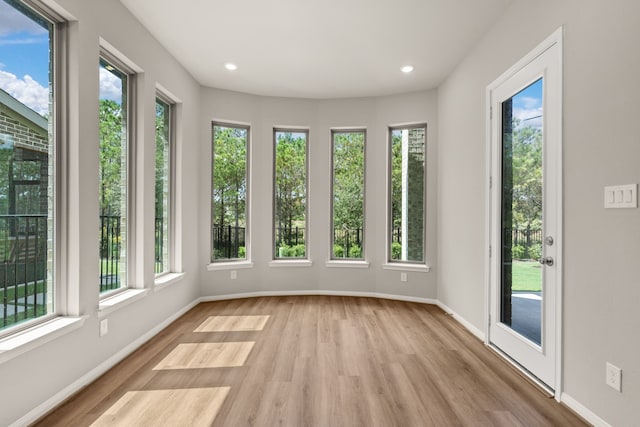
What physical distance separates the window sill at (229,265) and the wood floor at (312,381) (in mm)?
1021

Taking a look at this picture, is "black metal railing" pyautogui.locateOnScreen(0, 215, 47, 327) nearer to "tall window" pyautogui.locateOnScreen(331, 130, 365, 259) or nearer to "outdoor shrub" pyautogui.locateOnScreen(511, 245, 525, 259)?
"outdoor shrub" pyautogui.locateOnScreen(511, 245, 525, 259)

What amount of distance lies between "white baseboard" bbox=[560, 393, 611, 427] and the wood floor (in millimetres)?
48

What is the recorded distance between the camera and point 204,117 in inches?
190

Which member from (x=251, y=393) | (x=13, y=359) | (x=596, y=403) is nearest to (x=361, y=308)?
(x=251, y=393)

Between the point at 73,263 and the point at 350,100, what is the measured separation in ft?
13.2

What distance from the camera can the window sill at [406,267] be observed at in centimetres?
485

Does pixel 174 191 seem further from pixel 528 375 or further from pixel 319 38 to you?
pixel 528 375

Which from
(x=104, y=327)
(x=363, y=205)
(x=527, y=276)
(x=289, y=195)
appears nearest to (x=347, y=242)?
(x=363, y=205)

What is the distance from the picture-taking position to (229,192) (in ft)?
16.5

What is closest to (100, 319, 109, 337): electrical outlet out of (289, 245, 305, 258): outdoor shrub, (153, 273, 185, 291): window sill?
(153, 273, 185, 291): window sill

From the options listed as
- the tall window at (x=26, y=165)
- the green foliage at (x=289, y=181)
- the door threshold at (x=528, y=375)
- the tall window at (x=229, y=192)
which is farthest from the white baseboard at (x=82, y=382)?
the door threshold at (x=528, y=375)

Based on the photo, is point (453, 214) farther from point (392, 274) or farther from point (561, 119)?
point (561, 119)

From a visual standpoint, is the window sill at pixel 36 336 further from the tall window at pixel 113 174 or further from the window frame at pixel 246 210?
the window frame at pixel 246 210

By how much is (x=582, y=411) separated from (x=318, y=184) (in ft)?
12.6
